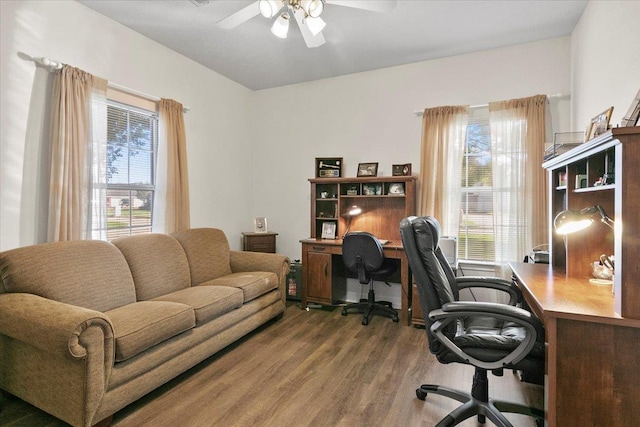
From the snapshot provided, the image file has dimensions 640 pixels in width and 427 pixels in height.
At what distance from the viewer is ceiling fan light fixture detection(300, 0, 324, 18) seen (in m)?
2.12

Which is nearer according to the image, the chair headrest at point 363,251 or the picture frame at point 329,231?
the chair headrest at point 363,251

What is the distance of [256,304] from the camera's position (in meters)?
3.15

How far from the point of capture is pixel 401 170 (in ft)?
12.6

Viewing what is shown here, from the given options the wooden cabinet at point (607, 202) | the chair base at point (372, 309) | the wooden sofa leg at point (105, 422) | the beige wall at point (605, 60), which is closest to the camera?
the wooden cabinet at point (607, 202)

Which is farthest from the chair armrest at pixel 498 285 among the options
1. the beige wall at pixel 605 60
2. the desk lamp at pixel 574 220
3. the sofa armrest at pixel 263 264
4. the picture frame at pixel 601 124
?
the sofa armrest at pixel 263 264

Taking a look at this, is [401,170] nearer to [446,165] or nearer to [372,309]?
[446,165]

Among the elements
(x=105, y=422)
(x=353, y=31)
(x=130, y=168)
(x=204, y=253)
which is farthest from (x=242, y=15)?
(x=105, y=422)

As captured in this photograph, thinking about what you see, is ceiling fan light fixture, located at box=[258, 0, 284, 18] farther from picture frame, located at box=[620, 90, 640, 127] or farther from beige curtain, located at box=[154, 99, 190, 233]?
picture frame, located at box=[620, 90, 640, 127]

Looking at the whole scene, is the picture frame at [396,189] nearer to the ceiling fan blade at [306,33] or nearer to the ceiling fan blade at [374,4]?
the ceiling fan blade at [306,33]

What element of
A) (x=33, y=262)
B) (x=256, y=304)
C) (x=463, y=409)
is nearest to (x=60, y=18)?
(x=33, y=262)

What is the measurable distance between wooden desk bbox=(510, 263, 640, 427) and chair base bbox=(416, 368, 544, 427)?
44 centimetres

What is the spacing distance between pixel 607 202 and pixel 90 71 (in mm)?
3930

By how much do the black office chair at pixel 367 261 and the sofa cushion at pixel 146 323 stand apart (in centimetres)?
167

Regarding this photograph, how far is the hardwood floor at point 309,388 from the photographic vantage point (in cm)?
193
